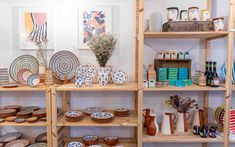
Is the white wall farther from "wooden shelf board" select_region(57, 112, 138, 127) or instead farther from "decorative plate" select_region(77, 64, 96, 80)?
"wooden shelf board" select_region(57, 112, 138, 127)

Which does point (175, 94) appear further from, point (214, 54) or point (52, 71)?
point (52, 71)

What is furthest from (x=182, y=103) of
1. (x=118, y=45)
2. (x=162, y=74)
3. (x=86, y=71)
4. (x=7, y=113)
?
(x=7, y=113)

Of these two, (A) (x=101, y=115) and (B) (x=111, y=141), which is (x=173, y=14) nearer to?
(A) (x=101, y=115)

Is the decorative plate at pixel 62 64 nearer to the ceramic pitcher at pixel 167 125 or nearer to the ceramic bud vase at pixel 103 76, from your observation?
the ceramic bud vase at pixel 103 76

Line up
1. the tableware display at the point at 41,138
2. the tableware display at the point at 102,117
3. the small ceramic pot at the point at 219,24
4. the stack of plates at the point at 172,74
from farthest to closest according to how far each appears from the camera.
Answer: the tableware display at the point at 41,138
the stack of plates at the point at 172,74
the tableware display at the point at 102,117
the small ceramic pot at the point at 219,24

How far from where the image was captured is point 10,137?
7.16 feet

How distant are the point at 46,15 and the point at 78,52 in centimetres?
48

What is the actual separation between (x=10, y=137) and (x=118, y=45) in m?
1.41

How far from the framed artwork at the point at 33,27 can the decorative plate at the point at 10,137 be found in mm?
874

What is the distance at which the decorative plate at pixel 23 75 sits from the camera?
81.9 inches

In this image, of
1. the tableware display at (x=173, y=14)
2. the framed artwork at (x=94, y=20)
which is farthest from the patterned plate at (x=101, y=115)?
the tableware display at (x=173, y=14)

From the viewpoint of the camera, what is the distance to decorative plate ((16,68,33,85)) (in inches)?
81.9

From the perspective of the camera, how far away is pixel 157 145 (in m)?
2.30

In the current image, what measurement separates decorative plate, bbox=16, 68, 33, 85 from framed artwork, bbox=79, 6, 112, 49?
2.13 ft
